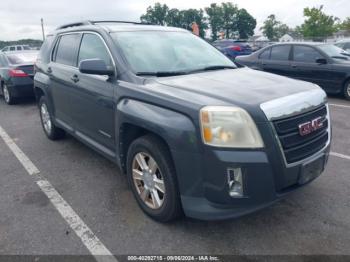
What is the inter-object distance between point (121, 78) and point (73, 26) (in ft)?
6.85

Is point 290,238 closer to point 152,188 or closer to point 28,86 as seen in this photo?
point 152,188

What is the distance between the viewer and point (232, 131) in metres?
2.49

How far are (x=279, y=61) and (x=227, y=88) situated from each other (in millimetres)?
7067

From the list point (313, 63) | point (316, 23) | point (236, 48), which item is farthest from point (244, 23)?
point (313, 63)

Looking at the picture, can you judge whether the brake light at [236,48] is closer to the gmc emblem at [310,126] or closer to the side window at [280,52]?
the side window at [280,52]

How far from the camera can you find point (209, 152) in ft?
8.14

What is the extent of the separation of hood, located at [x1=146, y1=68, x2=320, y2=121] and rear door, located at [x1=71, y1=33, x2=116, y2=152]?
0.70 metres

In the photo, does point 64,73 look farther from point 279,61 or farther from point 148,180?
point 279,61

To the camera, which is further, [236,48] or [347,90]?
[236,48]

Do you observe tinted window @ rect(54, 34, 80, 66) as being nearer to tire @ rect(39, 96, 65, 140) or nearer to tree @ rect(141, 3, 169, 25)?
tire @ rect(39, 96, 65, 140)

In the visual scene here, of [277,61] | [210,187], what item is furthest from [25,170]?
[277,61]

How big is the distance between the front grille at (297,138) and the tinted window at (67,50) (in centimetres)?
295

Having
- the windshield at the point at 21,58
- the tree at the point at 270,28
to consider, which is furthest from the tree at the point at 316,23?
the windshield at the point at 21,58

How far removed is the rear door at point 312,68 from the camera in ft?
27.7
